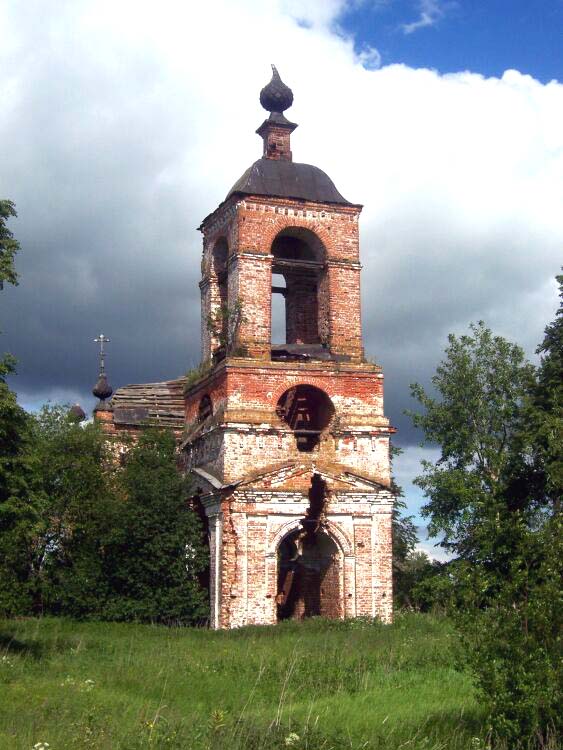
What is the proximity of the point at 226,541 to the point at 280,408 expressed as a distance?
341 cm

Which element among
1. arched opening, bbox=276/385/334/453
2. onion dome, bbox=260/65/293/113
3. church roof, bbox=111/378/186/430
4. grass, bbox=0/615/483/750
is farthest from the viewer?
church roof, bbox=111/378/186/430

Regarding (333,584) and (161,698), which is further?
(333,584)

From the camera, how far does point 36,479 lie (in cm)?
1441

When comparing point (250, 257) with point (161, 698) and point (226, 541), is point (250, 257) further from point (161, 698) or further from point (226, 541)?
point (161, 698)

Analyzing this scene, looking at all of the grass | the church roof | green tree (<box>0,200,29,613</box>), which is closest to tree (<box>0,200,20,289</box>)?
green tree (<box>0,200,29,613</box>)

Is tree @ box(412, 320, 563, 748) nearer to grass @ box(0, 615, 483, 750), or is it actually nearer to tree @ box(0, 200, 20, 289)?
grass @ box(0, 615, 483, 750)

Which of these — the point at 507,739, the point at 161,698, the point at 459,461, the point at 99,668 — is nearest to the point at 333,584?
the point at 459,461

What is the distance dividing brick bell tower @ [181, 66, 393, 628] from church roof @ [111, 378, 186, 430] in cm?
311

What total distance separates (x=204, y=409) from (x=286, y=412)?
1909 mm

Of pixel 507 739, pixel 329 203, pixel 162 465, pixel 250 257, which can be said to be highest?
pixel 329 203

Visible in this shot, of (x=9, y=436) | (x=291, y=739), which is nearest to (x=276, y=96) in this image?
(x=9, y=436)

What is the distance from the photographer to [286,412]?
22.4 m

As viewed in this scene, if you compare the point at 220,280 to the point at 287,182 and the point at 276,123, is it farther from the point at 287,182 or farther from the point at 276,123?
the point at 276,123

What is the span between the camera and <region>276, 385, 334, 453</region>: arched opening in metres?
21.5
